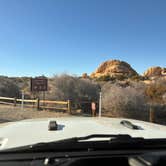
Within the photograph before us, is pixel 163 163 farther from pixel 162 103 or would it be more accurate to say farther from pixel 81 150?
pixel 162 103

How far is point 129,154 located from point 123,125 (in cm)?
89

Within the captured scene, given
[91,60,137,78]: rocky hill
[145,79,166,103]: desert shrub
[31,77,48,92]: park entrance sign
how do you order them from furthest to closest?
1. [91,60,137,78]: rocky hill
2. [145,79,166,103]: desert shrub
3. [31,77,48,92]: park entrance sign

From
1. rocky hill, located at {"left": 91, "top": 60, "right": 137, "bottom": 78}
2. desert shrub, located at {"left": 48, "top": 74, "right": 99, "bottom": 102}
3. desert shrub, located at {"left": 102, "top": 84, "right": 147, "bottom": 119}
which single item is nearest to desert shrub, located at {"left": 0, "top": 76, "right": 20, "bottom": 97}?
desert shrub, located at {"left": 48, "top": 74, "right": 99, "bottom": 102}

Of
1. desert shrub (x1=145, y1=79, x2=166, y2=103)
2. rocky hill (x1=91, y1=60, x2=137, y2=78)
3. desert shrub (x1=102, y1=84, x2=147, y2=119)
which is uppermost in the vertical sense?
rocky hill (x1=91, y1=60, x2=137, y2=78)

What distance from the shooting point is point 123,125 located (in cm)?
316

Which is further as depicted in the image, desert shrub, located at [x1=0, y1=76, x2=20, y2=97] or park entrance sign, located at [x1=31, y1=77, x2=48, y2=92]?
desert shrub, located at [x1=0, y1=76, x2=20, y2=97]

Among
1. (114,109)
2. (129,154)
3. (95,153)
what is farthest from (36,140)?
(114,109)

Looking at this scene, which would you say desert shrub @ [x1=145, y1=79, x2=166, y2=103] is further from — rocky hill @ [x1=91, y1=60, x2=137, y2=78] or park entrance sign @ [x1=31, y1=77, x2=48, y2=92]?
rocky hill @ [x1=91, y1=60, x2=137, y2=78]

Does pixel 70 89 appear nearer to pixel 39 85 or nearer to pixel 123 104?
pixel 123 104

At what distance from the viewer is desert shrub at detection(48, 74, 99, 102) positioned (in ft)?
118

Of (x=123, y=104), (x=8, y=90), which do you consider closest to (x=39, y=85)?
(x=123, y=104)

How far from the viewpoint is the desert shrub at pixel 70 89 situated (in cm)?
3591

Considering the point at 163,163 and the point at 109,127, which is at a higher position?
the point at 109,127

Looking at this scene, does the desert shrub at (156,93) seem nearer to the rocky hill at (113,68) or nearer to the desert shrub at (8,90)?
the desert shrub at (8,90)
